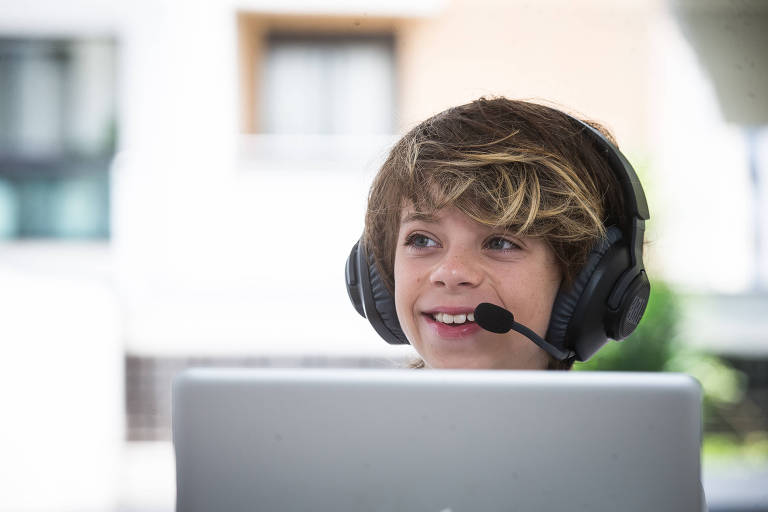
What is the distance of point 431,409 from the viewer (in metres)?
0.51

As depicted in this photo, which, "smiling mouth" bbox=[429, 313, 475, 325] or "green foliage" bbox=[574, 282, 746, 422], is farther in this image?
"green foliage" bbox=[574, 282, 746, 422]

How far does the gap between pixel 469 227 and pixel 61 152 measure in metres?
4.59

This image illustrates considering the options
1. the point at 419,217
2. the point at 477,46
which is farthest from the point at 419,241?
the point at 477,46

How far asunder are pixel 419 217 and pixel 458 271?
92 mm

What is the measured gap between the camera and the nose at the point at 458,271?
0.84 meters

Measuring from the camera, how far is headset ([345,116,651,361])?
0.85 metres

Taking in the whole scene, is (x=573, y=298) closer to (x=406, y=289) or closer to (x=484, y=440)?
(x=406, y=289)

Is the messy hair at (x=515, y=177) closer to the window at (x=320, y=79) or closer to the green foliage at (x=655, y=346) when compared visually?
the green foliage at (x=655, y=346)

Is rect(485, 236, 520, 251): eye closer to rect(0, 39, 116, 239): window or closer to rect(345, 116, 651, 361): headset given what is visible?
rect(345, 116, 651, 361): headset

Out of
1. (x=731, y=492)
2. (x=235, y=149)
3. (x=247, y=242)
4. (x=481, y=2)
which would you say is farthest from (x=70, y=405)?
(x=731, y=492)

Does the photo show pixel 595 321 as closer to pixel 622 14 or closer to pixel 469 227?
pixel 469 227

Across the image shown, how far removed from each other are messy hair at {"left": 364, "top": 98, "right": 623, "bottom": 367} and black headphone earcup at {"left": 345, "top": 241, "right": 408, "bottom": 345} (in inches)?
0.5

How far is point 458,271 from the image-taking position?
0.84 meters

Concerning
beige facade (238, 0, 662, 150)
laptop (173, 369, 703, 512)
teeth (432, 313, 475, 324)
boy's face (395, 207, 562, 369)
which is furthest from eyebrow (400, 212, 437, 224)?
beige facade (238, 0, 662, 150)
